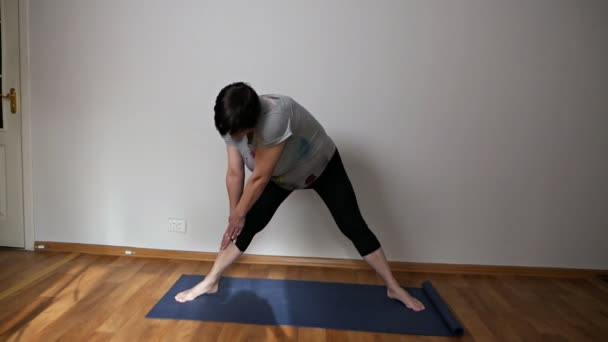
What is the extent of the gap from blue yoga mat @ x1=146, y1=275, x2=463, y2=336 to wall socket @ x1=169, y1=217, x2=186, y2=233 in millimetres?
389

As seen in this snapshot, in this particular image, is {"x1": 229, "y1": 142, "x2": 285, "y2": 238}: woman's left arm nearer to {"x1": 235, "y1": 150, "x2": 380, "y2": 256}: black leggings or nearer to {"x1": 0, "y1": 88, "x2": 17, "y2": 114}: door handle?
{"x1": 235, "y1": 150, "x2": 380, "y2": 256}: black leggings

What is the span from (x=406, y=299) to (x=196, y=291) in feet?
3.24

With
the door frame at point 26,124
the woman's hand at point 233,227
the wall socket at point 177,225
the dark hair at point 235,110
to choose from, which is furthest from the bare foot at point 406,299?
the door frame at point 26,124

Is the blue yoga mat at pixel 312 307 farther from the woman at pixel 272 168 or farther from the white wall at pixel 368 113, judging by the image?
the white wall at pixel 368 113

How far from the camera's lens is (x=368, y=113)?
8.04 ft

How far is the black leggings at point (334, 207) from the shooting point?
1.97 m

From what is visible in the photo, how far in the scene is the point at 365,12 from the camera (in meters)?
2.38

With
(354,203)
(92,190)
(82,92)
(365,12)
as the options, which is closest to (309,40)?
(365,12)

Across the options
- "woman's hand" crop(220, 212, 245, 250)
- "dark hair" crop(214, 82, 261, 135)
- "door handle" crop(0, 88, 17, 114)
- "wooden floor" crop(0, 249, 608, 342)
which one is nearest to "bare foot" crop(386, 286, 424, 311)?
"wooden floor" crop(0, 249, 608, 342)

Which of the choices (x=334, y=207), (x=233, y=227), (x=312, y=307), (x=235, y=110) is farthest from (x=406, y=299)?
(x=235, y=110)

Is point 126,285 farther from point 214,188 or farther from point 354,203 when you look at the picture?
point 354,203

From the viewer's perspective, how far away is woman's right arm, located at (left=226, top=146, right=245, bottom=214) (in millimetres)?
1769

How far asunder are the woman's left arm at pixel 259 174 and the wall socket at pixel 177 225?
0.95 m

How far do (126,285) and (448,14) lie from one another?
221cm
